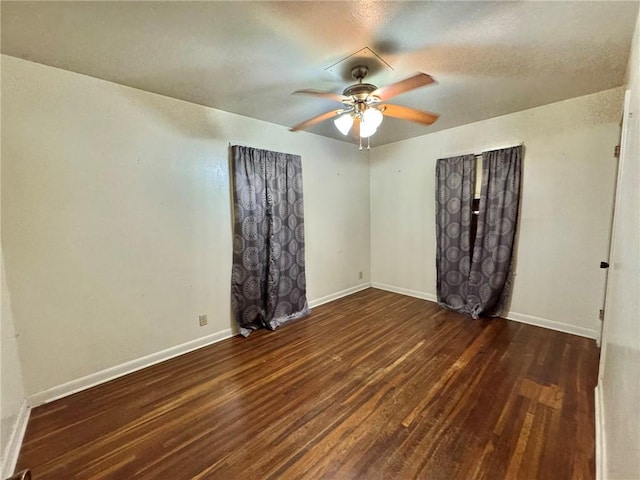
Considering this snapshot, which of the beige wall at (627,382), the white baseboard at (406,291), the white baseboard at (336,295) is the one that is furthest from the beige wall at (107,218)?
the beige wall at (627,382)

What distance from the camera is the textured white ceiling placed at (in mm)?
1496

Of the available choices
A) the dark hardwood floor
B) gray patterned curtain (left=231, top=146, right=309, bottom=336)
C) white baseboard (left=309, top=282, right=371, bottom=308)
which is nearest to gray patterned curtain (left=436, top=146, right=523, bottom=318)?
the dark hardwood floor

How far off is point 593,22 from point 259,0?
196cm

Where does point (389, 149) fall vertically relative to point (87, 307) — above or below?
above

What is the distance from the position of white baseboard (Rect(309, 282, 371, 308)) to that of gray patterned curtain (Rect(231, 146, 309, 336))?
31 cm

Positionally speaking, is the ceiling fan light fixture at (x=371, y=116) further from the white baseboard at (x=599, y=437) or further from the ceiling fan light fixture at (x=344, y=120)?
the white baseboard at (x=599, y=437)

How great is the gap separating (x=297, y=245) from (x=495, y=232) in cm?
247

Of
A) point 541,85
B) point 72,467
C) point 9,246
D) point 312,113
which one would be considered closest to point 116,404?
point 72,467

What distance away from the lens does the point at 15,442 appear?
1.65 meters

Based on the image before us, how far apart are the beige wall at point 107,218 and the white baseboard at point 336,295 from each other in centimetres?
134

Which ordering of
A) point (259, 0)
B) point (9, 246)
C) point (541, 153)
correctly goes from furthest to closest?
point (541, 153)
point (9, 246)
point (259, 0)

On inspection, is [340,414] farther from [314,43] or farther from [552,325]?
[552,325]

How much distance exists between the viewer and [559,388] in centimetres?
209

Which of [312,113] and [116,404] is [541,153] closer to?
[312,113]
